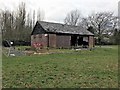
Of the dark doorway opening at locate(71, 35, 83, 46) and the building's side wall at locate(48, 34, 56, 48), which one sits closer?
the building's side wall at locate(48, 34, 56, 48)

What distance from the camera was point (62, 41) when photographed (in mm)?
39375

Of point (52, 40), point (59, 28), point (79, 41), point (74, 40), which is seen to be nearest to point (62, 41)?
point (52, 40)

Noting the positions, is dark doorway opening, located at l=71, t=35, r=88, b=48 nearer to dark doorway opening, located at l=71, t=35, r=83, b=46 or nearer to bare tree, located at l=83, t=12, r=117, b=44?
dark doorway opening, located at l=71, t=35, r=83, b=46

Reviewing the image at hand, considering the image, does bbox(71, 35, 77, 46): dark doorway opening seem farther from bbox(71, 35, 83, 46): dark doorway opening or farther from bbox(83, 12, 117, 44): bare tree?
bbox(83, 12, 117, 44): bare tree

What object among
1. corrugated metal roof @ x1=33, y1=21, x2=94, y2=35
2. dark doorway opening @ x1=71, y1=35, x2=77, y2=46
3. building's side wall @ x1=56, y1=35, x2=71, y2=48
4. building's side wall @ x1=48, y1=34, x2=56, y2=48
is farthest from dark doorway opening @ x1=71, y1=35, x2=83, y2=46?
building's side wall @ x1=48, y1=34, x2=56, y2=48

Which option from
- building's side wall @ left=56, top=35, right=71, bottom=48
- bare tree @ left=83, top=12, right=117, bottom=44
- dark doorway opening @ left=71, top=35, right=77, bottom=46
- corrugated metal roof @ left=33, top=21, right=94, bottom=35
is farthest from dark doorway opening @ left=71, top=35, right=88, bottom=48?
bare tree @ left=83, top=12, right=117, bottom=44

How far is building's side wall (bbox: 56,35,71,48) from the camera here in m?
38.9

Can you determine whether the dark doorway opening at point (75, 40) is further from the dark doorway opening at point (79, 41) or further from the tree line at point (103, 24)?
the tree line at point (103, 24)

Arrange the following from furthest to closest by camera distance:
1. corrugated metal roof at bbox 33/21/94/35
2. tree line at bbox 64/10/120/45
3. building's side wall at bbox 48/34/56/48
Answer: tree line at bbox 64/10/120/45 → corrugated metal roof at bbox 33/21/94/35 → building's side wall at bbox 48/34/56/48

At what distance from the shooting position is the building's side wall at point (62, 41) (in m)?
38.9

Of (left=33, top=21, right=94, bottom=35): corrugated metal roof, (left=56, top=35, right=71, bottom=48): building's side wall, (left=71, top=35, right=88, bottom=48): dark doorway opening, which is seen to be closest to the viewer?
Result: (left=33, top=21, right=94, bottom=35): corrugated metal roof

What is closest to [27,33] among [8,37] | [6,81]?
[8,37]

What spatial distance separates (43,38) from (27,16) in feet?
89.5

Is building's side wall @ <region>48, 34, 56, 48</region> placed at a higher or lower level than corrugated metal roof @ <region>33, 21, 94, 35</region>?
lower
